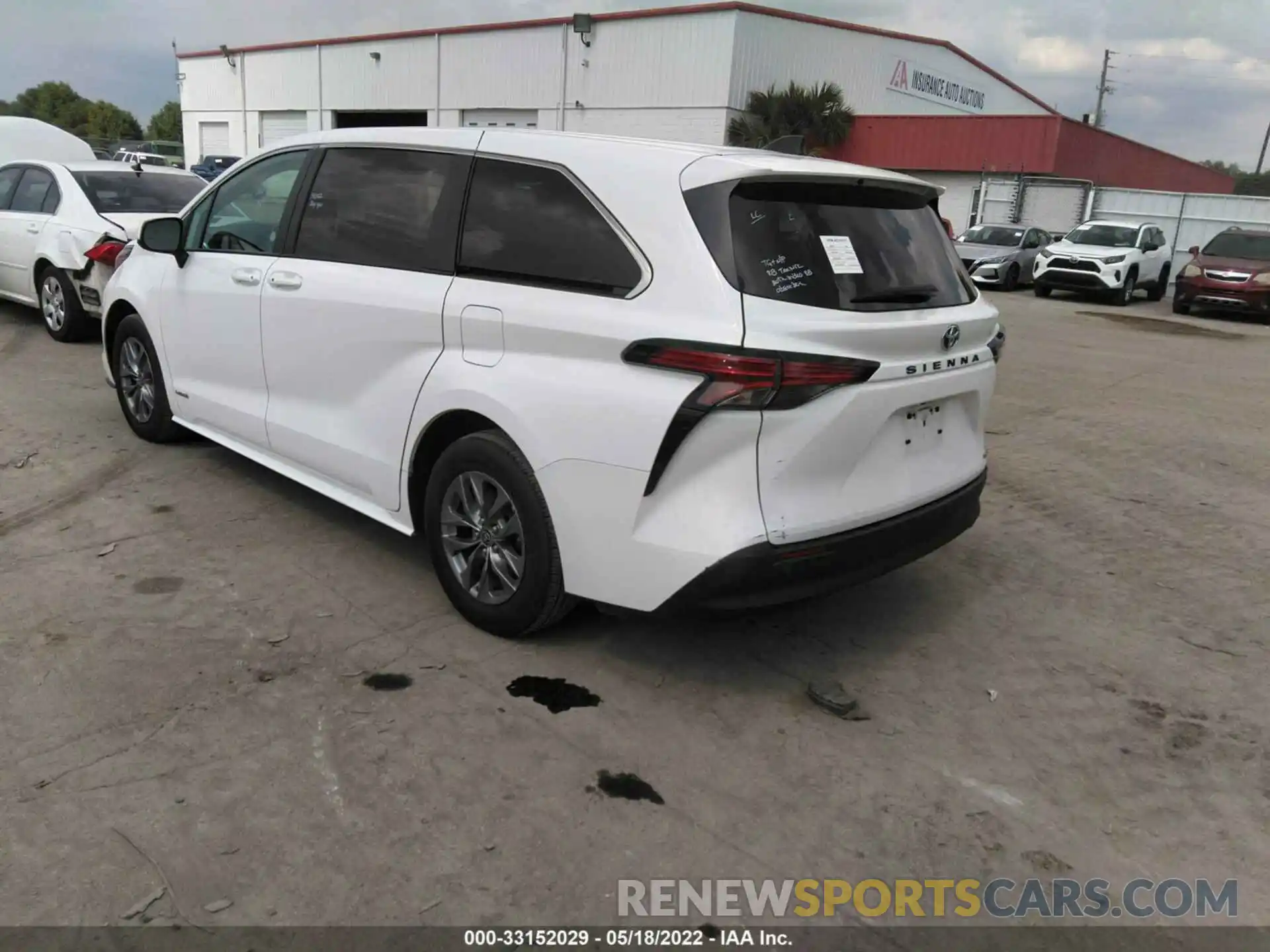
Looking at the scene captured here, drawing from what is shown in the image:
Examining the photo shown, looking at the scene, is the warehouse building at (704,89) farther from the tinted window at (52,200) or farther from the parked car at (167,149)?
the tinted window at (52,200)

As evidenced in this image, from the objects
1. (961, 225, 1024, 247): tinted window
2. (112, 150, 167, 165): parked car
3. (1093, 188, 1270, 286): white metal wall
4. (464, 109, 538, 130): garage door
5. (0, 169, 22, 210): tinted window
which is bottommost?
(0, 169, 22, 210): tinted window

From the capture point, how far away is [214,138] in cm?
4966

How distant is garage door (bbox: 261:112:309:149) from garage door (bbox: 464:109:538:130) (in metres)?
9.44

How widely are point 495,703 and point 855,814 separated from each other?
1.23 m

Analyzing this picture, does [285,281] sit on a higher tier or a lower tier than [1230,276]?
lower

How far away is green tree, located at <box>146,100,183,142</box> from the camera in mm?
98938

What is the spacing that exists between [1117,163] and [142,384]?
124 feet

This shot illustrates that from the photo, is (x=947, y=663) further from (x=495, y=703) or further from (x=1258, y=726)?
(x=495, y=703)

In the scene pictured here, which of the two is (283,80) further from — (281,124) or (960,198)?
(960,198)

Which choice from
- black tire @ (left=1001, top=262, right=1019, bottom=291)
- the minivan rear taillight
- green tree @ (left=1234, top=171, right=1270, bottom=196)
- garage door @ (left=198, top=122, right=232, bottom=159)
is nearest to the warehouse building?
garage door @ (left=198, top=122, right=232, bottom=159)

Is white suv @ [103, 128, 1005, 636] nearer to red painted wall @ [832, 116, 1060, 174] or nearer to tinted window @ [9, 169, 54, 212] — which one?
tinted window @ [9, 169, 54, 212]

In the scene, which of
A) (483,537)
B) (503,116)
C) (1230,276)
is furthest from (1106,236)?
(503,116)

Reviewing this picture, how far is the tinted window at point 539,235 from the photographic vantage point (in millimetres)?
3291

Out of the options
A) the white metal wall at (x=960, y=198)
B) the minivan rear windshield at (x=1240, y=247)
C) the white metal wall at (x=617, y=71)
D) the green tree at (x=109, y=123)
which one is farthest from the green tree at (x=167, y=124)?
the minivan rear windshield at (x=1240, y=247)
